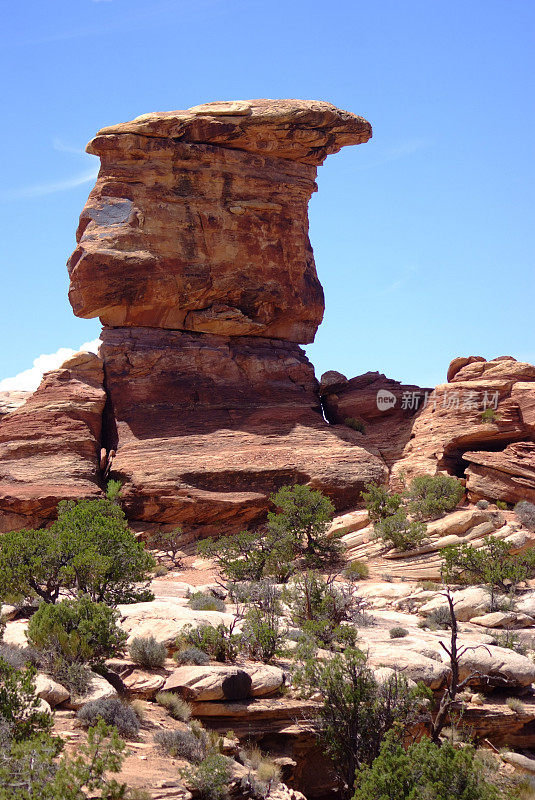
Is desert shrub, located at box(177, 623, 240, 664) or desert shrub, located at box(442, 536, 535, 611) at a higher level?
desert shrub, located at box(442, 536, 535, 611)

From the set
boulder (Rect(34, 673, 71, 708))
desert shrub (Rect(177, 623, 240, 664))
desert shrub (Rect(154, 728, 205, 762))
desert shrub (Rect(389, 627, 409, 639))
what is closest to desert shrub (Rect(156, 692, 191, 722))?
desert shrub (Rect(154, 728, 205, 762))

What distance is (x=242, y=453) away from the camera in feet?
106

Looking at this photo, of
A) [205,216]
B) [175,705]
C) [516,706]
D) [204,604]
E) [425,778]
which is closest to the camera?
[425,778]

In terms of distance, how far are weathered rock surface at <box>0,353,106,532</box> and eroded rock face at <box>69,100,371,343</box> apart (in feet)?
11.9

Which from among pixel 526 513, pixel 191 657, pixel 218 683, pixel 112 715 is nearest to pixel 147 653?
pixel 191 657

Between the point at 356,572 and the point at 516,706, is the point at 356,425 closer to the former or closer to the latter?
the point at 356,572

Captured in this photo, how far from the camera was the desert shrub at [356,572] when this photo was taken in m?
24.6

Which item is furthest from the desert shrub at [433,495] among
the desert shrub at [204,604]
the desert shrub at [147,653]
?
the desert shrub at [147,653]

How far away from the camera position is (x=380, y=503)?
29203 mm

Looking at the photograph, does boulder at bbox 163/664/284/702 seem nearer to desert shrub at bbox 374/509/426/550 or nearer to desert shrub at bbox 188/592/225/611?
desert shrub at bbox 188/592/225/611

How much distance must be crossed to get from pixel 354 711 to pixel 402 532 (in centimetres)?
1328

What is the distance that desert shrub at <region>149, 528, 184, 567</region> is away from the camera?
1163 inches

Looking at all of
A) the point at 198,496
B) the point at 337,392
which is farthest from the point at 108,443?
the point at 337,392

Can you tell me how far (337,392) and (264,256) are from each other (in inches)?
298
